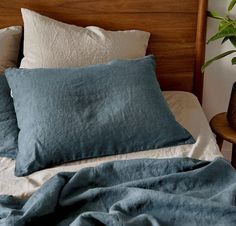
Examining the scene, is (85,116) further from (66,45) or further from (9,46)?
(9,46)

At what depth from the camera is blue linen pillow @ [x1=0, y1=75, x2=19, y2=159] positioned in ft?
4.21

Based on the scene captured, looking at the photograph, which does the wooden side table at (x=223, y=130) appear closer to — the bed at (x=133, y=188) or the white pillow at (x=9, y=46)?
the bed at (x=133, y=188)

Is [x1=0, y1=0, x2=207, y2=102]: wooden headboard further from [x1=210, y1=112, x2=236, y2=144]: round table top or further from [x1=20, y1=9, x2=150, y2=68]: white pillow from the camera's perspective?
[x1=210, y1=112, x2=236, y2=144]: round table top

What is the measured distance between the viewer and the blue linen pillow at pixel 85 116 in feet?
3.98

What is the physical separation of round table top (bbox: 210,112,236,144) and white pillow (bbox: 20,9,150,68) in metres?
0.49

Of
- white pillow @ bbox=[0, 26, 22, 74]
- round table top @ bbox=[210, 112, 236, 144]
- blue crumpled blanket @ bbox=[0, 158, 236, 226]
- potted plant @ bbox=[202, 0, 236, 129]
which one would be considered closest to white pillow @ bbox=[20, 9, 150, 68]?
white pillow @ bbox=[0, 26, 22, 74]

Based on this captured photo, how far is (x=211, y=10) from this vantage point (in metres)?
1.75

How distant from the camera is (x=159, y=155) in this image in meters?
1.27

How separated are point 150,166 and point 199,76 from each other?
2.75ft

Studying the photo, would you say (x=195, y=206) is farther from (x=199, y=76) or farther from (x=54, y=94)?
(x=199, y=76)

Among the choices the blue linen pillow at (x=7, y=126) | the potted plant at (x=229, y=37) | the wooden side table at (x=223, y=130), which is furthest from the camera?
the wooden side table at (x=223, y=130)

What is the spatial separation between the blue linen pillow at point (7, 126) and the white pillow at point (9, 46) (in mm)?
191

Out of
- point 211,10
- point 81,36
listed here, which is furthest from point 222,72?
point 81,36

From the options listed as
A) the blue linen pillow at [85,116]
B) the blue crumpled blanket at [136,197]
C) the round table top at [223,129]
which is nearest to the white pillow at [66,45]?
the blue linen pillow at [85,116]
